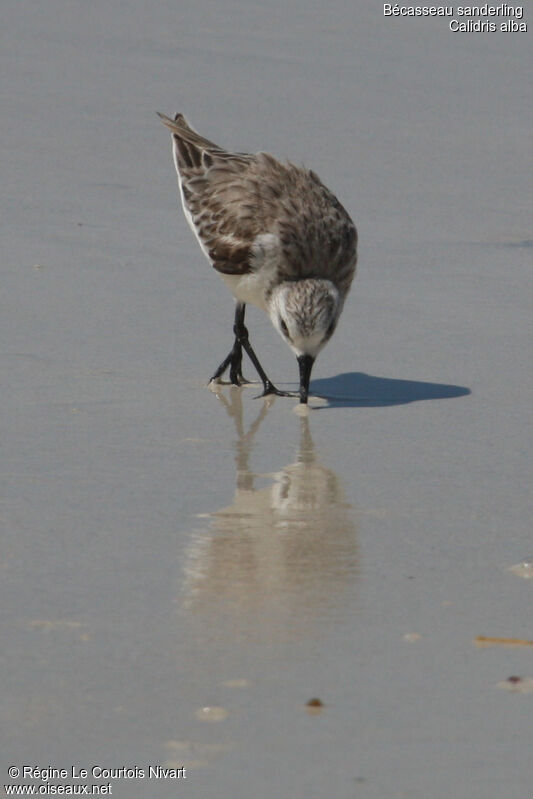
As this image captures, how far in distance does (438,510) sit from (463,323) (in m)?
2.67

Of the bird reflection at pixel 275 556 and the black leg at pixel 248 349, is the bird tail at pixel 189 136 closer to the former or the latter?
Result: the black leg at pixel 248 349

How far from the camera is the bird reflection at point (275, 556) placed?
157 inches

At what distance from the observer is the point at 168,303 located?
25.3 ft

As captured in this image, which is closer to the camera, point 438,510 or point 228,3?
point 438,510

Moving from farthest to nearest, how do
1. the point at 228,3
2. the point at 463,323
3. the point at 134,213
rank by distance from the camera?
the point at 228,3 < the point at 134,213 < the point at 463,323

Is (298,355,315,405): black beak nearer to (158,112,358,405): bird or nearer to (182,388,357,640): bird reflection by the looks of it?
(158,112,358,405): bird

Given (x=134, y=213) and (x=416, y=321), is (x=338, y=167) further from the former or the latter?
(x=416, y=321)

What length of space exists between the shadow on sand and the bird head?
0.20 meters

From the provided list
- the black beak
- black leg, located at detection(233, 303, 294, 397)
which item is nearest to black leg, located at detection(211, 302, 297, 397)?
black leg, located at detection(233, 303, 294, 397)

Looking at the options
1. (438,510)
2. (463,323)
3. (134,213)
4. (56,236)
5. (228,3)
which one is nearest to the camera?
(438,510)

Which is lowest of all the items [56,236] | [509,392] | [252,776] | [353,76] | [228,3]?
[252,776]

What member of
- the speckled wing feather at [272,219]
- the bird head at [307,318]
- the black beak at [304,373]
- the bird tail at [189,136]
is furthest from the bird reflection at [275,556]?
the bird tail at [189,136]

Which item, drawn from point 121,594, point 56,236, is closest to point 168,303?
point 56,236

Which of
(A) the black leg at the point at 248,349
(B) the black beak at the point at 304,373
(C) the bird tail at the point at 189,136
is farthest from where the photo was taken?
(C) the bird tail at the point at 189,136
